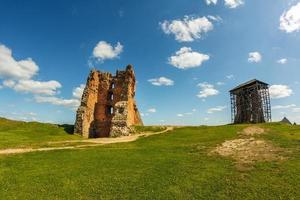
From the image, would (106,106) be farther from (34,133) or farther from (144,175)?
(144,175)

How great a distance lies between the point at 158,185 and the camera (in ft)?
55.3

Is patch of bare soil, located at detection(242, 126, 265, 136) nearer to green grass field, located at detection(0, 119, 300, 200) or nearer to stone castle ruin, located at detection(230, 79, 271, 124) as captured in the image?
green grass field, located at detection(0, 119, 300, 200)

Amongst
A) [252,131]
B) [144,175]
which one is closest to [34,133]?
[144,175]

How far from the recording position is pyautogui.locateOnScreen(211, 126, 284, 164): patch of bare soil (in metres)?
21.4

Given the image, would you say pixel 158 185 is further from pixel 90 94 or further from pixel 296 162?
pixel 90 94

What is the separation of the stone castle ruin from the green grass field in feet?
126

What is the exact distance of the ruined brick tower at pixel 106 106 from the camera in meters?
45.2

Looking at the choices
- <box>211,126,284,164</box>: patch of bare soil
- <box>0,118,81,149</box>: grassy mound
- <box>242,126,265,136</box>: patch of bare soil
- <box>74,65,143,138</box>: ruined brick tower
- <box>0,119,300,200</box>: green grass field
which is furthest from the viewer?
<box>74,65,143,138</box>: ruined brick tower

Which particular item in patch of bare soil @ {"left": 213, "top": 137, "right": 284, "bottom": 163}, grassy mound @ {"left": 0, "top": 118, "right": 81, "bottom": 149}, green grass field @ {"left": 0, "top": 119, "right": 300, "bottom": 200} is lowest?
A: green grass field @ {"left": 0, "top": 119, "right": 300, "bottom": 200}

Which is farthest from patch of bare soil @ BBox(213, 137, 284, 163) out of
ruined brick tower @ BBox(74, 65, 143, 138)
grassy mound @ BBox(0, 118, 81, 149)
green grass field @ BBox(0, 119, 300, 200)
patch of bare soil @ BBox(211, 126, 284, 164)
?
grassy mound @ BBox(0, 118, 81, 149)

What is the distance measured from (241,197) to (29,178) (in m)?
13.8

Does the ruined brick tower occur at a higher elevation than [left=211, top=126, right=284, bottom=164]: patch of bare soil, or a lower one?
higher

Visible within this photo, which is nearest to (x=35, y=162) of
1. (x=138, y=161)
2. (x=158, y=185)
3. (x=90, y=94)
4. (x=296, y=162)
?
(x=138, y=161)

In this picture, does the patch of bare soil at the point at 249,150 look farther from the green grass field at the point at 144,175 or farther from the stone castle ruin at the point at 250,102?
the stone castle ruin at the point at 250,102
